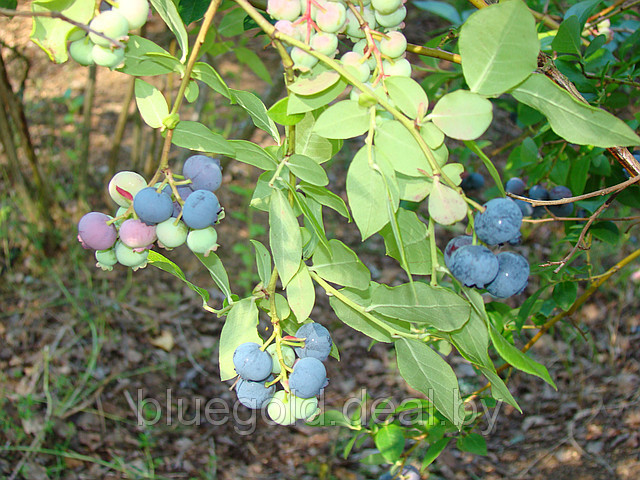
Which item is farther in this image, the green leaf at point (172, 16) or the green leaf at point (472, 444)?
the green leaf at point (472, 444)

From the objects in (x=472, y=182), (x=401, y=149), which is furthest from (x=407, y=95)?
(x=472, y=182)

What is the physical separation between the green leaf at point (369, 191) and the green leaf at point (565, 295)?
2.19 feet

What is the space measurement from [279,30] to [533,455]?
205 cm

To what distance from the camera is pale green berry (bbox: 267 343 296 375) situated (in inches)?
28.8

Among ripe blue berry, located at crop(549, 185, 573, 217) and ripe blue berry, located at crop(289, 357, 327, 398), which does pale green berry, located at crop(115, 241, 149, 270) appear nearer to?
ripe blue berry, located at crop(289, 357, 327, 398)

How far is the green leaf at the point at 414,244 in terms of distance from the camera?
2.44 ft

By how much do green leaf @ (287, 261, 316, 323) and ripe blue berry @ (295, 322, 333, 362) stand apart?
2 centimetres

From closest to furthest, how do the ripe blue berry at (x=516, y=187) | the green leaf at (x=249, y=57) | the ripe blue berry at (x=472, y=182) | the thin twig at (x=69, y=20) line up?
the thin twig at (x=69, y=20), the green leaf at (x=249, y=57), the ripe blue berry at (x=516, y=187), the ripe blue berry at (x=472, y=182)

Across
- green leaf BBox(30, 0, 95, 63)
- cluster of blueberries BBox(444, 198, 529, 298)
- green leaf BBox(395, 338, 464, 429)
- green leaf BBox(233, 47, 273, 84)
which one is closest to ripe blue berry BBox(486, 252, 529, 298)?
cluster of blueberries BBox(444, 198, 529, 298)

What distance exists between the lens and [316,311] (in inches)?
110

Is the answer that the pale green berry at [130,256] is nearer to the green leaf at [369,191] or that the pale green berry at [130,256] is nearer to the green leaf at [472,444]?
the green leaf at [369,191]

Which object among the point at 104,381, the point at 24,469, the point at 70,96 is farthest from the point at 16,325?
the point at 70,96

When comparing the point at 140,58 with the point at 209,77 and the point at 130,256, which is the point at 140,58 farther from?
the point at 130,256

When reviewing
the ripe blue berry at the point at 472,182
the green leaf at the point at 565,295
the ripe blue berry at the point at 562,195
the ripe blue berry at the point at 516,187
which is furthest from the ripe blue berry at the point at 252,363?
the ripe blue berry at the point at 472,182
